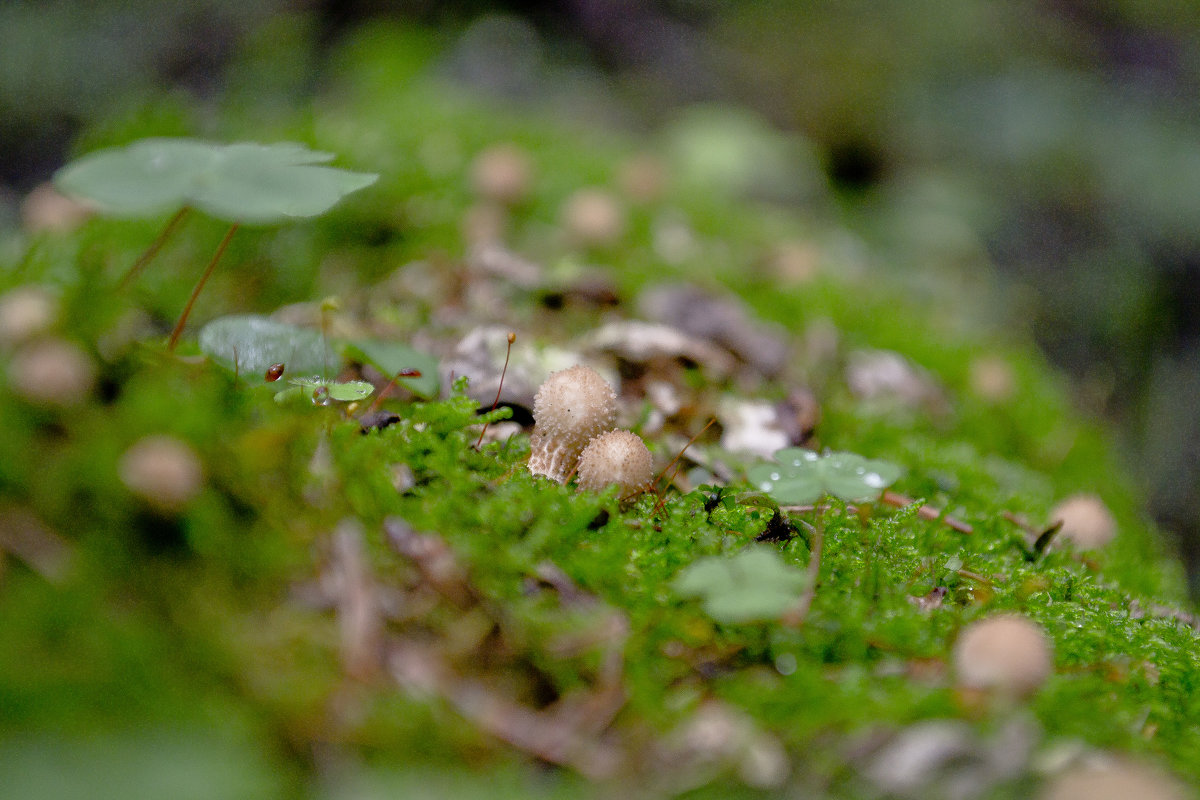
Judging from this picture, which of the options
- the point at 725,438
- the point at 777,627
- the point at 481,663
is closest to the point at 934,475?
the point at 725,438

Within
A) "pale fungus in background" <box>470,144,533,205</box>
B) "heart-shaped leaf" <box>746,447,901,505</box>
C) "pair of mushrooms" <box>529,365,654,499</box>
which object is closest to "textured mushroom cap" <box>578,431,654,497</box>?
"pair of mushrooms" <box>529,365,654,499</box>

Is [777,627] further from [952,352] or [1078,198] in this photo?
[1078,198]

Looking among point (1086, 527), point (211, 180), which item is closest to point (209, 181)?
point (211, 180)

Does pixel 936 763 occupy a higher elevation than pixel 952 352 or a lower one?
higher

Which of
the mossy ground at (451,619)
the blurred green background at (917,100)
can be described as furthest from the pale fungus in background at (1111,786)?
the blurred green background at (917,100)

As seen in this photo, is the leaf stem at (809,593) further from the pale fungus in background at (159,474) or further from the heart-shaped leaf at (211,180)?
the heart-shaped leaf at (211,180)

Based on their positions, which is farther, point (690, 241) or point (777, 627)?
point (690, 241)
